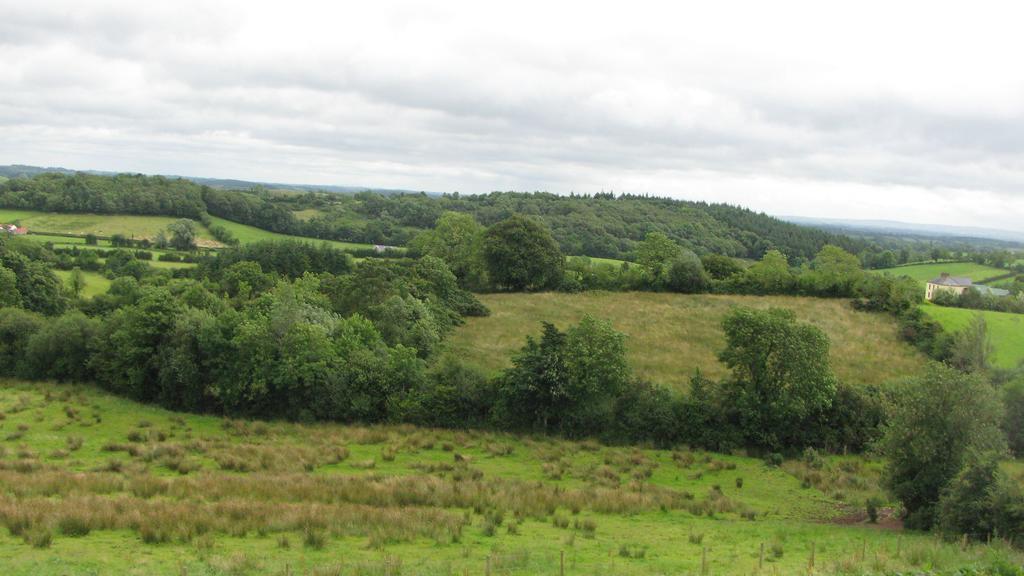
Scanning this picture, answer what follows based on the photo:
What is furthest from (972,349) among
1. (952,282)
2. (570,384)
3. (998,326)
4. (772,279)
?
(952,282)

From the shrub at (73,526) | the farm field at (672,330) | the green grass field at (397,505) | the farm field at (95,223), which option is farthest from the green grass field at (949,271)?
the shrub at (73,526)

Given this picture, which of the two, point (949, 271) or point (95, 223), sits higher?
point (949, 271)

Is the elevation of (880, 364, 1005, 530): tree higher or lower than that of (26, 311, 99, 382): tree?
higher

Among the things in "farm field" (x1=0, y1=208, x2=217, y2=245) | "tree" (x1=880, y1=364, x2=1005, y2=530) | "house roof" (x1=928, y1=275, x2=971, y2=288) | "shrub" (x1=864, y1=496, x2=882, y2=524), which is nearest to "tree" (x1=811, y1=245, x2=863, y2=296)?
"house roof" (x1=928, y1=275, x2=971, y2=288)

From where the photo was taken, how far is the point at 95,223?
295 ft

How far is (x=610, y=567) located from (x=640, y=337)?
35322 millimetres

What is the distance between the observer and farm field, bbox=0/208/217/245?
8675cm

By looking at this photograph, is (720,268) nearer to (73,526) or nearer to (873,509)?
(873,509)

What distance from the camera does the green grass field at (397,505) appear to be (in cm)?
1330

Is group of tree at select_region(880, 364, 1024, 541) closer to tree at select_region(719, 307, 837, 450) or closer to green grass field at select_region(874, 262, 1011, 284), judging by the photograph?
tree at select_region(719, 307, 837, 450)

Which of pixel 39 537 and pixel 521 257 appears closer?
pixel 39 537

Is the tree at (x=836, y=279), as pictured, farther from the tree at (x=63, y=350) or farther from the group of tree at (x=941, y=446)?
the tree at (x=63, y=350)

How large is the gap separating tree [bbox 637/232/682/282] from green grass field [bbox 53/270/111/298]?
1849 inches

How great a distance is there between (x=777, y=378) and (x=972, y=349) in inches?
694
